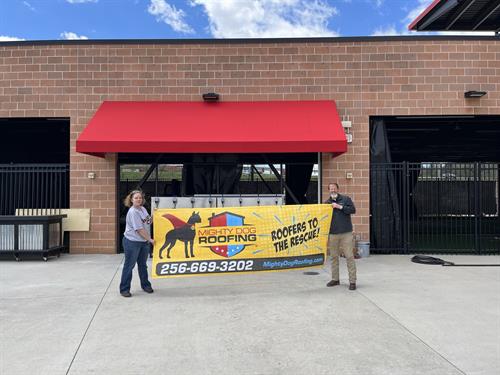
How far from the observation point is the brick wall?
11.7 meters

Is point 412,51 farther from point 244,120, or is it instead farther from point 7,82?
point 7,82

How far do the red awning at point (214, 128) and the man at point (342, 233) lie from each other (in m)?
2.68

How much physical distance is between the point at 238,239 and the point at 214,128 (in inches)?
139

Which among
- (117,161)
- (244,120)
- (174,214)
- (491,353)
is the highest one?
(244,120)

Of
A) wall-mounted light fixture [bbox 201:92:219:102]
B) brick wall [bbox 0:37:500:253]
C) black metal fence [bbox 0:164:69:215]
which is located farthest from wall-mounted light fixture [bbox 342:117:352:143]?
black metal fence [bbox 0:164:69:215]

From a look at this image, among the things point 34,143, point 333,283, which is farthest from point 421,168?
point 34,143

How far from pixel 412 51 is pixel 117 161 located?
831 centimetres

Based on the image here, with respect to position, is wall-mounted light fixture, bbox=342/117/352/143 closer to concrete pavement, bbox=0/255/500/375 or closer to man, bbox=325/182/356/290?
concrete pavement, bbox=0/255/500/375

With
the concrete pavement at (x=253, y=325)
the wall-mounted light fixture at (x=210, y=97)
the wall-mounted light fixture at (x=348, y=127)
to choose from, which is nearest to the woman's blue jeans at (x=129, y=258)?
the concrete pavement at (x=253, y=325)

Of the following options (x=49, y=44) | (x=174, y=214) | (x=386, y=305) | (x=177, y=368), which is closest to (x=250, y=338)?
(x=177, y=368)

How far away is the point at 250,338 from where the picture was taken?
5.05m

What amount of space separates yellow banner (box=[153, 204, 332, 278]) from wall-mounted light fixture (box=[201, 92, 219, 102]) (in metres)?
4.43

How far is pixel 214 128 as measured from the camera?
10539 millimetres

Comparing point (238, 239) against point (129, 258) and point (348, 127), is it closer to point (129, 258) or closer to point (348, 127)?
point (129, 258)
